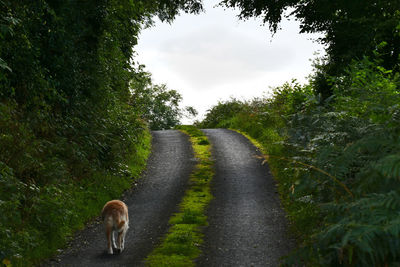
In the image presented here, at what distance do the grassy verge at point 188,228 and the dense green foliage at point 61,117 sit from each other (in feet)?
7.91

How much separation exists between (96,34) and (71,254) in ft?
33.9

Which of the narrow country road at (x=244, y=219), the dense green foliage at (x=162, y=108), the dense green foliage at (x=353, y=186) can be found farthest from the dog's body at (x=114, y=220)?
the dense green foliage at (x=162, y=108)

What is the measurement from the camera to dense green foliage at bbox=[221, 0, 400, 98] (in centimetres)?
1573

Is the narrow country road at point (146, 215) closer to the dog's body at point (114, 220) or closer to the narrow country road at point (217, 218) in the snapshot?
the narrow country road at point (217, 218)

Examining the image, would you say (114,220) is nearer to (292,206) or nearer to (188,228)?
(188,228)

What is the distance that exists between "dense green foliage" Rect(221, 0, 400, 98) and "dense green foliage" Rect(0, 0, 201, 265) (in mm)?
3642

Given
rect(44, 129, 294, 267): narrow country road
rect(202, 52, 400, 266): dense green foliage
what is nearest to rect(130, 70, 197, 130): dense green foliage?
rect(44, 129, 294, 267): narrow country road

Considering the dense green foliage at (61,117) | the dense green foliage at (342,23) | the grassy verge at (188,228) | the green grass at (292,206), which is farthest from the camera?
the dense green foliage at (342,23)

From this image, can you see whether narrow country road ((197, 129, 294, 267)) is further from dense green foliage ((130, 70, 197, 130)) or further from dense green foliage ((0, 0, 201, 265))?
dense green foliage ((130, 70, 197, 130))

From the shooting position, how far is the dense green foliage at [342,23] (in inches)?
619

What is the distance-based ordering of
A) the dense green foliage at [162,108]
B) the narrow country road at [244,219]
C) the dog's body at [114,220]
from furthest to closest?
the dense green foliage at [162,108], the narrow country road at [244,219], the dog's body at [114,220]

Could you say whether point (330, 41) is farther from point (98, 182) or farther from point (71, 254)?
point (71, 254)

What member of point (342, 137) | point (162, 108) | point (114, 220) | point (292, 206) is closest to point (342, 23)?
point (292, 206)

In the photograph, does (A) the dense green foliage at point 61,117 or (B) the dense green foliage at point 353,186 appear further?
(A) the dense green foliage at point 61,117
